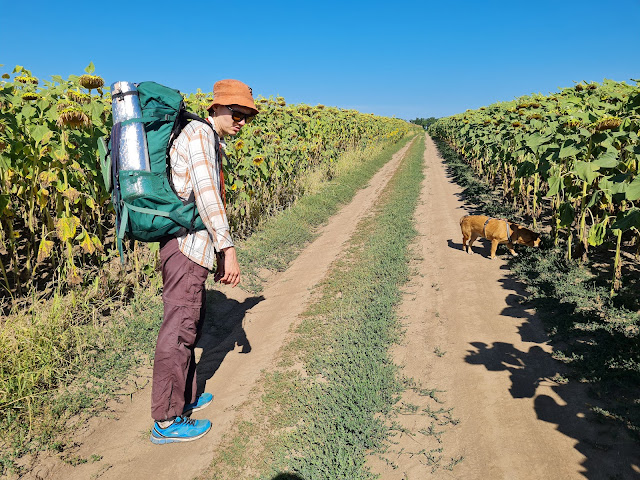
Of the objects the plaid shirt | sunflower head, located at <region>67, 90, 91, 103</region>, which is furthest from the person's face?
sunflower head, located at <region>67, 90, 91, 103</region>

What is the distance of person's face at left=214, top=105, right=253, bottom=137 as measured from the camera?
2.57 m

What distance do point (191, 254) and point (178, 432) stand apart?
4.03 feet

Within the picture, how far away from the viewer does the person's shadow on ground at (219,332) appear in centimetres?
372

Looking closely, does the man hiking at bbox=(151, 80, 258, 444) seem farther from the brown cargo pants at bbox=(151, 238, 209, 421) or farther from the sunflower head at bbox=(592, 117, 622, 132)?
the sunflower head at bbox=(592, 117, 622, 132)

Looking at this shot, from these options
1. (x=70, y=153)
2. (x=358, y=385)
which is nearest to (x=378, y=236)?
(x=358, y=385)

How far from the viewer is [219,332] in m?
4.35

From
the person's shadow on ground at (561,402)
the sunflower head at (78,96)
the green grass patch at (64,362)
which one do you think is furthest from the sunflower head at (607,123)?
the sunflower head at (78,96)

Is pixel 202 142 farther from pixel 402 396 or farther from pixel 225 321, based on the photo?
pixel 225 321

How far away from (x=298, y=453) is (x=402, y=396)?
946 mm

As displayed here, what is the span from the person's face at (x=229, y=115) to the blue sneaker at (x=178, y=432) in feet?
6.45

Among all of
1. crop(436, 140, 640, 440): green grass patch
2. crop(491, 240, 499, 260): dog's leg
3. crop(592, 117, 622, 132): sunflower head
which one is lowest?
crop(436, 140, 640, 440): green grass patch

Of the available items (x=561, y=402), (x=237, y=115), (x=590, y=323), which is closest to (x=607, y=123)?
(x=590, y=323)

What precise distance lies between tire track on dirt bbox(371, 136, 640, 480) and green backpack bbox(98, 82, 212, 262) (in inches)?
76.7

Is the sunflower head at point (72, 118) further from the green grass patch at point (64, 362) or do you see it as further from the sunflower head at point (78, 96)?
the green grass patch at point (64, 362)
